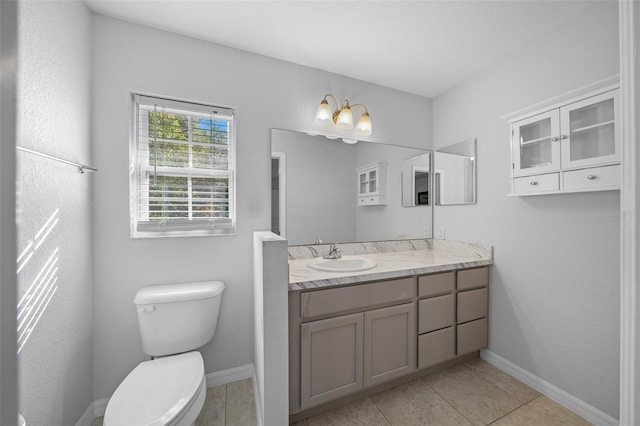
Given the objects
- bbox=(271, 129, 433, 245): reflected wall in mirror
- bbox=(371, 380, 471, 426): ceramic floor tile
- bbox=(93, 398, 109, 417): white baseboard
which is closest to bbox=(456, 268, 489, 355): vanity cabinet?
bbox=(371, 380, 471, 426): ceramic floor tile

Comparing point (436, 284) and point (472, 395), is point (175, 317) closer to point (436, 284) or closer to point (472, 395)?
point (436, 284)

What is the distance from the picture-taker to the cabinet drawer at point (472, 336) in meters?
1.94

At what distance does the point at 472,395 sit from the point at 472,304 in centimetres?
60

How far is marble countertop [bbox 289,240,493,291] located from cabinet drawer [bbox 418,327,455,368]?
462 mm

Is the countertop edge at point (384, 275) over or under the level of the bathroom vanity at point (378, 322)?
over

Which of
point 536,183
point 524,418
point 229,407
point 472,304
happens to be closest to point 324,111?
point 536,183

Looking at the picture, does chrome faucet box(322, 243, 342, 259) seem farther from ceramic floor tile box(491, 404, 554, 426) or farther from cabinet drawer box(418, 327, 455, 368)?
ceramic floor tile box(491, 404, 554, 426)

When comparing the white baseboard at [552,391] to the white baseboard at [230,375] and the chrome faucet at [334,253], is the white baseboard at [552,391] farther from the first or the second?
the white baseboard at [230,375]

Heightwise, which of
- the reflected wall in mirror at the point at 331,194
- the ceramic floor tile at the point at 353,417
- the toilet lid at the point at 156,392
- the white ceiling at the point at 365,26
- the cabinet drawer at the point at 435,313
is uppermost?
the white ceiling at the point at 365,26

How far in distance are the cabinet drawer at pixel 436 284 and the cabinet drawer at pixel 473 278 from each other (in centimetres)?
9

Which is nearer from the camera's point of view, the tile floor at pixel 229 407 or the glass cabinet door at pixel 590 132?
the glass cabinet door at pixel 590 132

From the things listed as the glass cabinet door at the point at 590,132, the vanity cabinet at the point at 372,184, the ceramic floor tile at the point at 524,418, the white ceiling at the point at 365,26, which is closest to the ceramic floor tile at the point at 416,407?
the ceramic floor tile at the point at 524,418

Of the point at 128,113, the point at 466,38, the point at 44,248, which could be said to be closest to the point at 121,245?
the point at 44,248

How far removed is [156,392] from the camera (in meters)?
1.18
